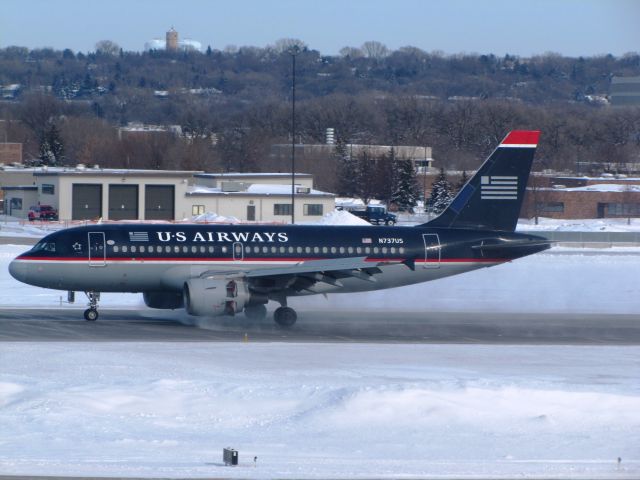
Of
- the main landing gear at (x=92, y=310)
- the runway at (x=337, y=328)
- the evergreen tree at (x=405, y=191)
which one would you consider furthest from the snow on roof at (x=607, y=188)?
the main landing gear at (x=92, y=310)

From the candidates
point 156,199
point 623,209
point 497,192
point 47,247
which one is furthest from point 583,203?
point 47,247

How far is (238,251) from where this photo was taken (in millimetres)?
33969

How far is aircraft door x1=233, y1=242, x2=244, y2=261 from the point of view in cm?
3394

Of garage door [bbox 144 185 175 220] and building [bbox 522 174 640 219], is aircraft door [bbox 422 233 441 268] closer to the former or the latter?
garage door [bbox 144 185 175 220]

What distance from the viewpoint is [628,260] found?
185 feet

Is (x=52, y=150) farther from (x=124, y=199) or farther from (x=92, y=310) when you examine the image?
(x=92, y=310)

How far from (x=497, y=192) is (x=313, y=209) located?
4708 cm

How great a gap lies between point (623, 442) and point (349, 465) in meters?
5.37

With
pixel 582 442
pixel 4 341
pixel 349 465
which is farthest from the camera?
pixel 4 341

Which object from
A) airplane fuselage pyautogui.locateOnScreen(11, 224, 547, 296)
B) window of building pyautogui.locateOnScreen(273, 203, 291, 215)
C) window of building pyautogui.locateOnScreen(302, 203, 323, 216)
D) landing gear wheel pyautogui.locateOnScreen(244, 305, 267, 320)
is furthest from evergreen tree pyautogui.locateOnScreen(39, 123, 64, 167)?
landing gear wheel pyautogui.locateOnScreen(244, 305, 267, 320)

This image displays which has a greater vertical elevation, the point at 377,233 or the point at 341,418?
the point at 377,233

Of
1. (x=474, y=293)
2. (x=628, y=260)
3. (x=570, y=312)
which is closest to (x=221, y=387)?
(x=570, y=312)

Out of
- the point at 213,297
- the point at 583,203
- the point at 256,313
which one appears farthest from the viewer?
the point at 583,203

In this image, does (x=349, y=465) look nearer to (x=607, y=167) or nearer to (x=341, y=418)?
(x=341, y=418)
